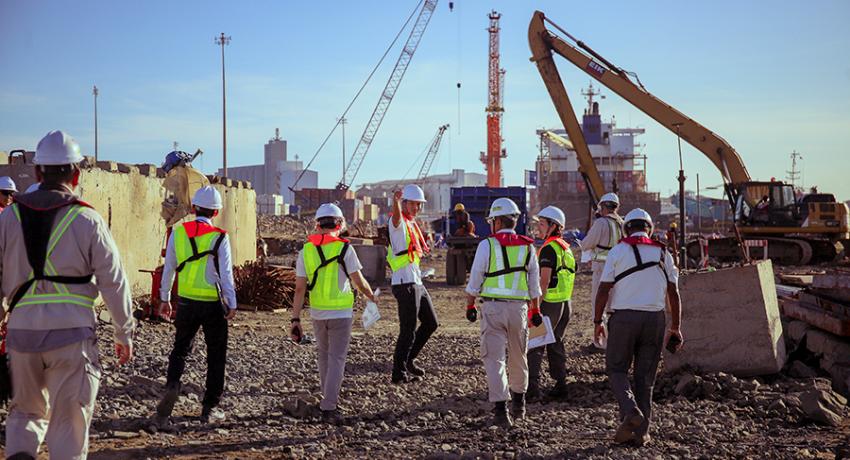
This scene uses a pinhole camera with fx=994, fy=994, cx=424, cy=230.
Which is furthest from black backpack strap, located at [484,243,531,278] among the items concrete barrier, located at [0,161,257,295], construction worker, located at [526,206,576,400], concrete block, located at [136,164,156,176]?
concrete block, located at [136,164,156,176]

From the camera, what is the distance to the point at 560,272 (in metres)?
9.26

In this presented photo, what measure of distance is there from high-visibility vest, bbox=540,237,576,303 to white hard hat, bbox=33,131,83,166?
5.04m

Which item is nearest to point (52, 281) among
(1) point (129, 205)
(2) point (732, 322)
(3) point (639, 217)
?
(3) point (639, 217)

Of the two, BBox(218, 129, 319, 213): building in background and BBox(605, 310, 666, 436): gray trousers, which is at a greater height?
BBox(218, 129, 319, 213): building in background

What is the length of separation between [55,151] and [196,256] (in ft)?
8.92

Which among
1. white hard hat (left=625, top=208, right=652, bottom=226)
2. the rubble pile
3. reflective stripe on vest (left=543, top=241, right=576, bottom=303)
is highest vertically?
white hard hat (left=625, top=208, right=652, bottom=226)

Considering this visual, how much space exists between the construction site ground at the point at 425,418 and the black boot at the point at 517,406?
10 cm

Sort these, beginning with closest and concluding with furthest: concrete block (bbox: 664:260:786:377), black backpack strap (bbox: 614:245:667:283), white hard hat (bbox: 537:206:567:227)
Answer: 1. black backpack strap (bbox: 614:245:667:283)
2. white hard hat (bbox: 537:206:567:227)
3. concrete block (bbox: 664:260:786:377)

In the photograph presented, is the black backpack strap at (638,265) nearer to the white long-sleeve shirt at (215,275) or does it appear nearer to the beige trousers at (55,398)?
the white long-sleeve shirt at (215,275)

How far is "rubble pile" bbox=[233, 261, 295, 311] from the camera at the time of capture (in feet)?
59.5

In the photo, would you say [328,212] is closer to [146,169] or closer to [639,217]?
[639,217]

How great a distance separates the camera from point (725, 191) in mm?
30453

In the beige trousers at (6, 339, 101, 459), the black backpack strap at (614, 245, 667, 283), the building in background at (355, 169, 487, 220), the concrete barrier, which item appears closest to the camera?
the beige trousers at (6, 339, 101, 459)

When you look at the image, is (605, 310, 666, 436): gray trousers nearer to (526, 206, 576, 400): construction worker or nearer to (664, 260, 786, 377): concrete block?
(526, 206, 576, 400): construction worker
